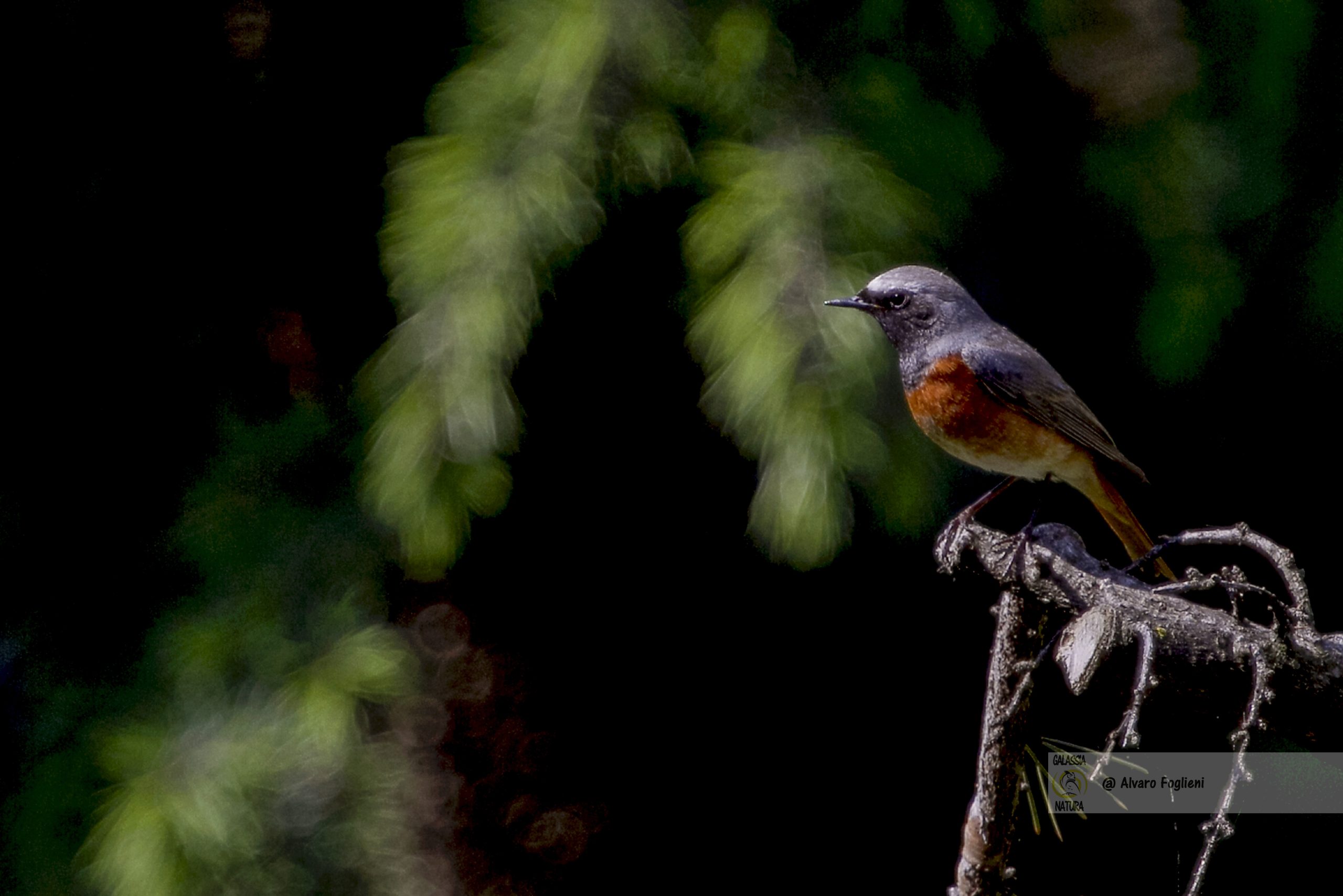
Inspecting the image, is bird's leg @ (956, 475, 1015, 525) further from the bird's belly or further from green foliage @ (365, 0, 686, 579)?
green foliage @ (365, 0, 686, 579)

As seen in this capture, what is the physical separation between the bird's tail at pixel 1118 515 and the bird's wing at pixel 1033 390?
12cm

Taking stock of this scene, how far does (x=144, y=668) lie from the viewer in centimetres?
216

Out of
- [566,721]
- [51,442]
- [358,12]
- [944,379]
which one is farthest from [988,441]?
[51,442]

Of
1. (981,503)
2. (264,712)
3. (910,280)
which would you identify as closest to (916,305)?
(910,280)

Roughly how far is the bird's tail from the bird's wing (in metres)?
0.12

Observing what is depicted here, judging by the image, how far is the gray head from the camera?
182cm

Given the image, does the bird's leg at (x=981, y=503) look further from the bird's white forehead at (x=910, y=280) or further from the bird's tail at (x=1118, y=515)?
the bird's white forehead at (x=910, y=280)

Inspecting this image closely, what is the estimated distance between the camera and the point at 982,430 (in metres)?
2.01

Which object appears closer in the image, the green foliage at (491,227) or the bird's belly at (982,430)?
the green foliage at (491,227)

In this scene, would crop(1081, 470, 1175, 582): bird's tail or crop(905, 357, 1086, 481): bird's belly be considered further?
crop(1081, 470, 1175, 582): bird's tail

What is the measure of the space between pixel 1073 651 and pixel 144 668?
1.72m

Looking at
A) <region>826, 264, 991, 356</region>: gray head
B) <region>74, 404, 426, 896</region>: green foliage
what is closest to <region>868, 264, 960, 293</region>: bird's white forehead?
<region>826, 264, 991, 356</region>: gray head

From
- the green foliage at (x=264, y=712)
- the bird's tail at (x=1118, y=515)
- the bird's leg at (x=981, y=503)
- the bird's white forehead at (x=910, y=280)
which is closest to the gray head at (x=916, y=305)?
the bird's white forehead at (x=910, y=280)

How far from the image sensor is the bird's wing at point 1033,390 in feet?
7.07
